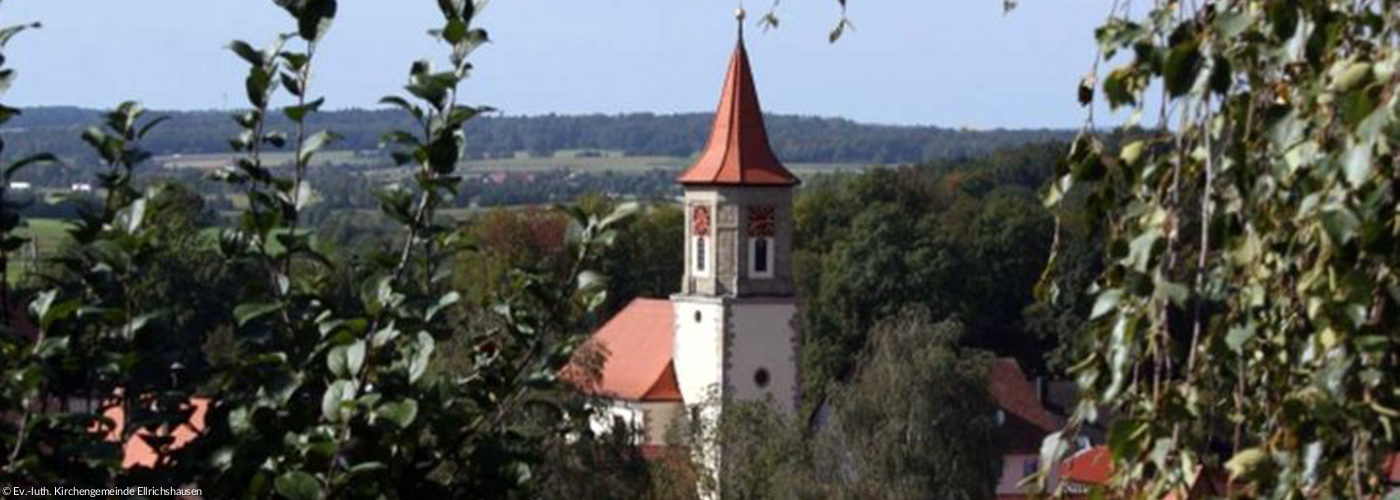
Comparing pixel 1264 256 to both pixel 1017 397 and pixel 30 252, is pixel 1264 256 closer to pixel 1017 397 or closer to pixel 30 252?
pixel 30 252

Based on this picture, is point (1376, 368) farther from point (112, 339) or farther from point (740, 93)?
point (740, 93)

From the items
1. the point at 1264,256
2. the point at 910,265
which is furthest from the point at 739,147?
the point at 1264,256

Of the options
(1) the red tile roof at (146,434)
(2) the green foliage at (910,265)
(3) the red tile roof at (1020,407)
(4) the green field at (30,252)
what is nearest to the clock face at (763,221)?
(3) the red tile roof at (1020,407)

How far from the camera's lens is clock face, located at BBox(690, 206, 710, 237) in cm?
4931

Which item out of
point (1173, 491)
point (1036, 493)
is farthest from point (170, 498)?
point (1173, 491)

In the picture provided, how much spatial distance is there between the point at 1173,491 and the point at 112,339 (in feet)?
7.26

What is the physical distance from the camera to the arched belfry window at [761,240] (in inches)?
1933

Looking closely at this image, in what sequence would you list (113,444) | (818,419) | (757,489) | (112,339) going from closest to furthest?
1. (113,444)
2. (112,339)
3. (757,489)
4. (818,419)

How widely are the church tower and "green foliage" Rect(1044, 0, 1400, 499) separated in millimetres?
45123

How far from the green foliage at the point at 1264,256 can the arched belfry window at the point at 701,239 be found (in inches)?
1806

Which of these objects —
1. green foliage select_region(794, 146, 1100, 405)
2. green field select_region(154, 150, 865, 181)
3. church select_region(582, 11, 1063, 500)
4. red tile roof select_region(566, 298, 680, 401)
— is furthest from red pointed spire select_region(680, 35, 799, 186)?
green field select_region(154, 150, 865, 181)

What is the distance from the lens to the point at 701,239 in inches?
1938

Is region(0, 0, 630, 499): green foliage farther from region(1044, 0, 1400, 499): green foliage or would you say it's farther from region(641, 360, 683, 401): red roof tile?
region(641, 360, 683, 401): red roof tile

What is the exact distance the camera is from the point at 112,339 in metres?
4.64
